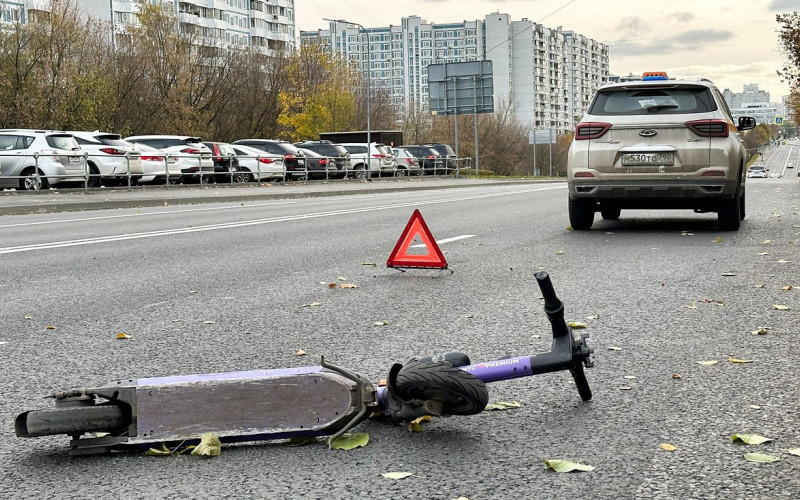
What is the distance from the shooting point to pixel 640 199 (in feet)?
40.7

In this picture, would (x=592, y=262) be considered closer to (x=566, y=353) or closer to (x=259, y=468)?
(x=566, y=353)

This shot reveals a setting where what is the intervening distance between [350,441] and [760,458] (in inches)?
55.2

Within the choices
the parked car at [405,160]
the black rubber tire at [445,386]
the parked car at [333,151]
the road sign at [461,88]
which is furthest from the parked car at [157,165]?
the road sign at [461,88]

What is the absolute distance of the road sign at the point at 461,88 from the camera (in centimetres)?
7119

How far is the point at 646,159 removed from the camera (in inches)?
474

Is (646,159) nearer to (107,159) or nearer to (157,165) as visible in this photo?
(107,159)

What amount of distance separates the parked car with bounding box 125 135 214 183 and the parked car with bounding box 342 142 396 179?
1074 cm

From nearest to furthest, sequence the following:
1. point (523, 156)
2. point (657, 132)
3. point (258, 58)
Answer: point (657, 132) → point (258, 58) → point (523, 156)

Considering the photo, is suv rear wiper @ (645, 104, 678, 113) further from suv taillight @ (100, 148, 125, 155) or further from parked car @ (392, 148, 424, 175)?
parked car @ (392, 148, 424, 175)

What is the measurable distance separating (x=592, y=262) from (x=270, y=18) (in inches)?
4999

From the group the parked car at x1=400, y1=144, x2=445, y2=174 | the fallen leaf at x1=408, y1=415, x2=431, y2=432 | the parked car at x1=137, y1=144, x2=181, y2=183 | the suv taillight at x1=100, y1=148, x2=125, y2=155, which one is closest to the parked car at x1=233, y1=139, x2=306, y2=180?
the parked car at x1=137, y1=144, x2=181, y2=183

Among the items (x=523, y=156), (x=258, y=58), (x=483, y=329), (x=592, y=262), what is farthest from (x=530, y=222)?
(x=523, y=156)

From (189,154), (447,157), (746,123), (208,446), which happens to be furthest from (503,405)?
(447,157)

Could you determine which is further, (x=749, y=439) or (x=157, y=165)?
(x=157, y=165)
